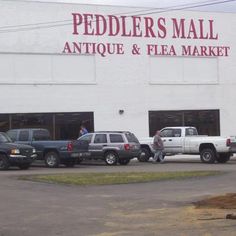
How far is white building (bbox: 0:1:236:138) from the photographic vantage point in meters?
33.3

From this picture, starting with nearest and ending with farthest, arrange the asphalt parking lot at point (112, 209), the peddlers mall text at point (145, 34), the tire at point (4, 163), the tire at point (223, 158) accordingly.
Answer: the asphalt parking lot at point (112, 209)
the tire at point (4, 163)
the tire at point (223, 158)
the peddlers mall text at point (145, 34)

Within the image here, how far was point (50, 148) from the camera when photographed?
27391mm

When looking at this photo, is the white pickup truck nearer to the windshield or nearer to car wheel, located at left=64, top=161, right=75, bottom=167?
car wheel, located at left=64, top=161, right=75, bottom=167

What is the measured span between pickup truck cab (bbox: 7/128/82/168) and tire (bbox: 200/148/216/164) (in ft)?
21.8

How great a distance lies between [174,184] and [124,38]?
18.1 meters

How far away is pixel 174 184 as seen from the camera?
1900 centimetres

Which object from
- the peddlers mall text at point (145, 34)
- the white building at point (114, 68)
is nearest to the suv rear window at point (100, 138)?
the white building at point (114, 68)

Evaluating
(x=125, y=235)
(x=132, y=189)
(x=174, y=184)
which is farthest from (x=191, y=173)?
(x=125, y=235)

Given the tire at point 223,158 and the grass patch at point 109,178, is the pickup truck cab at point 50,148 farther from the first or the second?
the tire at point 223,158

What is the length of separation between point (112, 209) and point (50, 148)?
14.4 metres

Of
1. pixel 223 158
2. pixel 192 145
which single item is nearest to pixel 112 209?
pixel 192 145

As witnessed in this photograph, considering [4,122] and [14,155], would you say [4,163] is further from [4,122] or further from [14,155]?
[4,122]

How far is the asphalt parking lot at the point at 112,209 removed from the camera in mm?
10555

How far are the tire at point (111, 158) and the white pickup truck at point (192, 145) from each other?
2632mm
